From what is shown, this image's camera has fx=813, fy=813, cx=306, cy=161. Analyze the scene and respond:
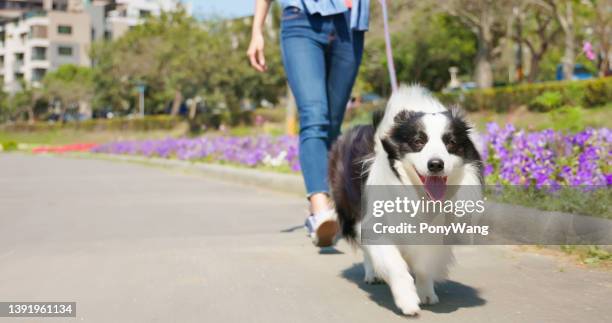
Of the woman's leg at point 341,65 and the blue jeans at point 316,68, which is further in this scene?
the woman's leg at point 341,65

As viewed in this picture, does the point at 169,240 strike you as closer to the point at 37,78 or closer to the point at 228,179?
the point at 228,179

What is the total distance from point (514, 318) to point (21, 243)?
380cm

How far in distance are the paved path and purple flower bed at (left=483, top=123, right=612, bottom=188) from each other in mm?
1123

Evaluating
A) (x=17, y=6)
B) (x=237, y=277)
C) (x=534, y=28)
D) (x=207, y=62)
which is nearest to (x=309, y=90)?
(x=237, y=277)

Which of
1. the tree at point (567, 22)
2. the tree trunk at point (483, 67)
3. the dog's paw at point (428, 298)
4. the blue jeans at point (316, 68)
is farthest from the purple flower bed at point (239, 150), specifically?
the tree trunk at point (483, 67)

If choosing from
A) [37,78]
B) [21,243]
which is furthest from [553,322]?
[37,78]

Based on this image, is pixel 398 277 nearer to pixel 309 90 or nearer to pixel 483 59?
pixel 309 90

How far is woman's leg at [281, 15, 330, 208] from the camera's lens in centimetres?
505

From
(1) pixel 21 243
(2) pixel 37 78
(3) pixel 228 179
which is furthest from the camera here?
(2) pixel 37 78

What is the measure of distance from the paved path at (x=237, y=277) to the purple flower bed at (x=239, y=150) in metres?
5.68

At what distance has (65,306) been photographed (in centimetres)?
365

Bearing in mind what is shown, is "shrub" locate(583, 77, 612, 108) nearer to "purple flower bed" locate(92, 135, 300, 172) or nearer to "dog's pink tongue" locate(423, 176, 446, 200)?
"purple flower bed" locate(92, 135, 300, 172)

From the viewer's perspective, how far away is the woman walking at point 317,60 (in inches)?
198

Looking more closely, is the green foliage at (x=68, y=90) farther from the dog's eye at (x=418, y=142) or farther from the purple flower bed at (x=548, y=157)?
the dog's eye at (x=418, y=142)
